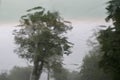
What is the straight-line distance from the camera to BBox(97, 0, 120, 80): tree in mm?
34494

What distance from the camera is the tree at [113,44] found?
34494mm

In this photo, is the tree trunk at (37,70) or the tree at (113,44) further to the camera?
the tree trunk at (37,70)

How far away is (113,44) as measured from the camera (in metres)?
34.6

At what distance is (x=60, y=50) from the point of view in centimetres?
4669

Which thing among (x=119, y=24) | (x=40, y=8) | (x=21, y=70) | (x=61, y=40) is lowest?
(x=119, y=24)

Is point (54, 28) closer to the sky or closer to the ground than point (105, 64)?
closer to the sky

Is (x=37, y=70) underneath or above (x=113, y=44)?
above

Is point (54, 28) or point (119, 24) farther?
point (54, 28)

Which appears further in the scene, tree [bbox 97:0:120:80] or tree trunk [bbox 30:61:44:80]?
tree trunk [bbox 30:61:44:80]

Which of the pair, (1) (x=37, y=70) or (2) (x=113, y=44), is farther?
(1) (x=37, y=70)

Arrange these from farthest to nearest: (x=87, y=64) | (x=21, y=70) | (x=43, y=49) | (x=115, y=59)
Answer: (x=21, y=70) < (x=87, y=64) < (x=43, y=49) < (x=115, y=59)

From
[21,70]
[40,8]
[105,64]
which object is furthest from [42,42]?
[21,70]

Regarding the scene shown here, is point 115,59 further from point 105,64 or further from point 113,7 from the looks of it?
point 113,7

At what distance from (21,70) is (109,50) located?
8859 cm
